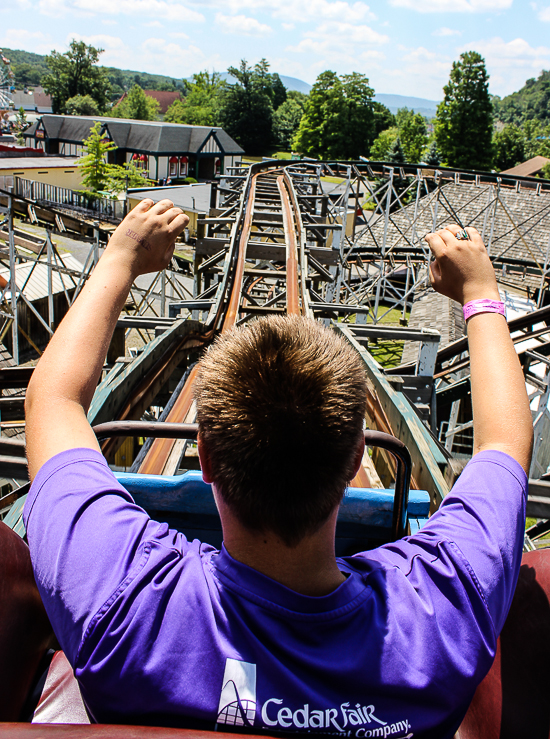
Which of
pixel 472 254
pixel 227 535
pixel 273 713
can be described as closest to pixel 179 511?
pixel 227 535

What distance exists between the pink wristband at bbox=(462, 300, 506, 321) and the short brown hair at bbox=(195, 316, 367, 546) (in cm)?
43

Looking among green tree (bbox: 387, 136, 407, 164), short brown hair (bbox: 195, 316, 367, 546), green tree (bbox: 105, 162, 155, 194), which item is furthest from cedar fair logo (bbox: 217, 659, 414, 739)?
green tree (bbox: 387, 136, 407, 164)

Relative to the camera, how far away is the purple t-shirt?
897 millimetres

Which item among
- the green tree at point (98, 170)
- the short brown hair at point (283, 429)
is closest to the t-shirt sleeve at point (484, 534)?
the short brown hair at point (283, 429)

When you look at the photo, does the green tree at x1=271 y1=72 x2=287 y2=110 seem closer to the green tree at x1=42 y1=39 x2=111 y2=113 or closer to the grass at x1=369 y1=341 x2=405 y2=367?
the green tree at x1=42 y1=39 x2=111 y2=113

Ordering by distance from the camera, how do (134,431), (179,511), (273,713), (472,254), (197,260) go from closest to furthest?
(273,713), (472,254), (134,431), (179,511), (197,260)

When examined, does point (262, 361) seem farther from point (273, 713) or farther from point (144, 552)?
point (273, 713)

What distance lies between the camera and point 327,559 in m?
1.02

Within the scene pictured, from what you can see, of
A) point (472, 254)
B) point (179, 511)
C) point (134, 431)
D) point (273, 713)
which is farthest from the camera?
point (179, 511)

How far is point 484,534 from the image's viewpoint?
1.06 m

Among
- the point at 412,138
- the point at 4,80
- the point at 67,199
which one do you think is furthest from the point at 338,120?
the point at 4,80

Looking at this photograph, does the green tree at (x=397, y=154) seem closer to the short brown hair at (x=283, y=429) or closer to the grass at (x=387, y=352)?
the grass at (x=387, y=352)

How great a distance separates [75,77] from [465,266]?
332 ft

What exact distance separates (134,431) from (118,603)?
3.22ft
